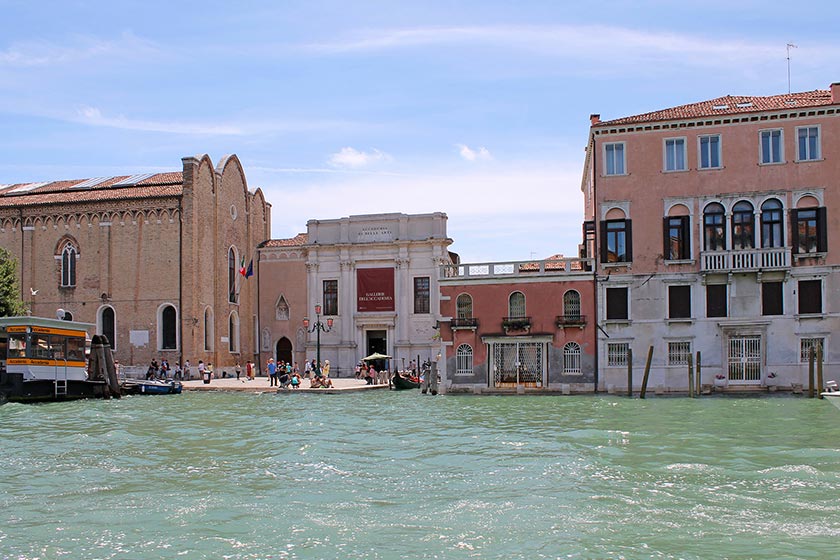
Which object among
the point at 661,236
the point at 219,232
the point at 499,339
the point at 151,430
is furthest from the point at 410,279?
the point at 151,430

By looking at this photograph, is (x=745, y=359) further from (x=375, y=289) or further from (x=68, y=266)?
(x=68, y=266)

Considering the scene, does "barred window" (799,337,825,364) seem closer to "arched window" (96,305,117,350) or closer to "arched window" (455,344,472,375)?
"arched window" (455,344,472,375)

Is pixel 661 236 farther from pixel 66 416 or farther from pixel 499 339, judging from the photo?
pixel 66 416

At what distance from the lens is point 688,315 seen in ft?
96.3

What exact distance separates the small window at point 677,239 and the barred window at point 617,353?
3210mm

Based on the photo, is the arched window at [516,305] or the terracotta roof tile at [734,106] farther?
the arched window at [516,305]

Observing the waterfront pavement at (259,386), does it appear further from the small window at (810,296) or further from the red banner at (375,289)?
the small window at (810,296)

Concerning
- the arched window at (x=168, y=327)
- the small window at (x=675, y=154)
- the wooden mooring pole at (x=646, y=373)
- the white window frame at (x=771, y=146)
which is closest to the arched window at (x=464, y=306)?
the wooden mooring pole at (x=646, y=373)

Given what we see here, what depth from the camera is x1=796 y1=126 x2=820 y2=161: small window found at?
28.6 meters

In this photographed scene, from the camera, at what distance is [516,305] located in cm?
3083

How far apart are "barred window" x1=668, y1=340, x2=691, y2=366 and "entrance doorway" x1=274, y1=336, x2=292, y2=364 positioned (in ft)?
73.9

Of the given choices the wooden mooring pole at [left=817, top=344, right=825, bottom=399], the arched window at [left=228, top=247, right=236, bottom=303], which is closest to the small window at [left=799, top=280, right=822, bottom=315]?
the wooden mooring pole at [left=817, top=344, right=825, bottom=399]

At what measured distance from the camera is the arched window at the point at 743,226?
2900cm

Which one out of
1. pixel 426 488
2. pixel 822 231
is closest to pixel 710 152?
pixel 822 231
